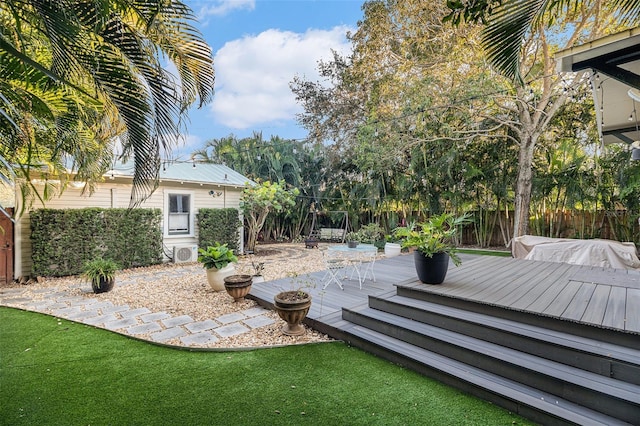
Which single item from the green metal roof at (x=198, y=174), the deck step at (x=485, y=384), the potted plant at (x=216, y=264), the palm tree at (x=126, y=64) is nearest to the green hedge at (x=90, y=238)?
the green metal roof at (x=198, y=174)

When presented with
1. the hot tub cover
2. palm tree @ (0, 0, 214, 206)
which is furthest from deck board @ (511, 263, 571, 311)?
palm tree @ (0, 0, 214, 206)

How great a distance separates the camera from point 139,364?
3133 millimetres

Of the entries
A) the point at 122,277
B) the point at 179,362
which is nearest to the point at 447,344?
the point at 179,362

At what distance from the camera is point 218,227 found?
31.2 ft

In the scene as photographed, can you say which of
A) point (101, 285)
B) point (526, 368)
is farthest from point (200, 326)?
point (526, 368)

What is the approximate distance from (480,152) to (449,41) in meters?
3.85

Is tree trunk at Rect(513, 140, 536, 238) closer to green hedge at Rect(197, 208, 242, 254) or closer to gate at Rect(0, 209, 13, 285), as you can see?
green hedge at Rect(197, 208, 242, 254)

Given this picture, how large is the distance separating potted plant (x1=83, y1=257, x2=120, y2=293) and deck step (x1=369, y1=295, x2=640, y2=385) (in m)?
5.12

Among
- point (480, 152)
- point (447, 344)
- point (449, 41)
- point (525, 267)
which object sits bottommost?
point (447, 344)

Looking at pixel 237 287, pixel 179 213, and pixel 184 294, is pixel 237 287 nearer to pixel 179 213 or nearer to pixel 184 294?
pixel 184 294

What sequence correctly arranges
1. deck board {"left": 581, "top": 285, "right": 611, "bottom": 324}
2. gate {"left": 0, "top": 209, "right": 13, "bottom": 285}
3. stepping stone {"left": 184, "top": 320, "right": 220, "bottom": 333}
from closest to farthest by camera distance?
deck board {"left": 581, "top": 285, "right": 611, "bottom": 324}, stepping stone {"left": 184, "top": 320, "right": 220, "bottom": 333}, gate {"left": 0, "top": 209, "right": 13, "bottom": 285}

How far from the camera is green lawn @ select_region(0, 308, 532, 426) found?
2336mm

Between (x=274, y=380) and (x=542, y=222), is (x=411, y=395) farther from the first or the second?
(x=542, y=222)

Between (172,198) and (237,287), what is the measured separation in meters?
5.28
